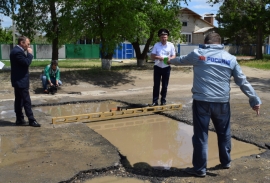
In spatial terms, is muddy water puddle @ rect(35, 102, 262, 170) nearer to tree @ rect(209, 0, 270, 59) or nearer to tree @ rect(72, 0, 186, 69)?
tree @ rect(72, 0, 186, 69)

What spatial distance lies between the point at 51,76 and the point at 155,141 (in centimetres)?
619

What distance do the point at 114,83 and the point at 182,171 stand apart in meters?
9.58

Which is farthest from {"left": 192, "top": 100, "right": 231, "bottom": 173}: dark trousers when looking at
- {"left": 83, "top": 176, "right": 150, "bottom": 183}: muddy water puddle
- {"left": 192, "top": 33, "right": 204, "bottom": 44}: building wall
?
{"left": 192, "top": 33, "right": 204, "bottom": 44}: building wall

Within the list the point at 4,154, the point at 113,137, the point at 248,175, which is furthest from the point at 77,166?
the point at 248,175

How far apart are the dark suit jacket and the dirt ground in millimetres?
2612

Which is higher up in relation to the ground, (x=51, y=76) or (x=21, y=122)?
(x=51, y=76)

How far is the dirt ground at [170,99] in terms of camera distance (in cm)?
436

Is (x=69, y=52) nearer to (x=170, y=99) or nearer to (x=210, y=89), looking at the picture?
(x=170, y=99)

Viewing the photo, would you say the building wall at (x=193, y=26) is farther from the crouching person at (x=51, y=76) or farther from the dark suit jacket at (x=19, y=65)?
the dark suit jacket at (x=19, y=65)

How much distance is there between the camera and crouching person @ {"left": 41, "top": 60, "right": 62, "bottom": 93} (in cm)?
1084

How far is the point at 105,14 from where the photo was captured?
14391 millimetres

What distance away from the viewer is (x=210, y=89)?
417cm

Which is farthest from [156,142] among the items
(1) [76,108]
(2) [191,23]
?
(2) [191,23]

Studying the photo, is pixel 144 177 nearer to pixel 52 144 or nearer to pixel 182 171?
pixel 182 171
